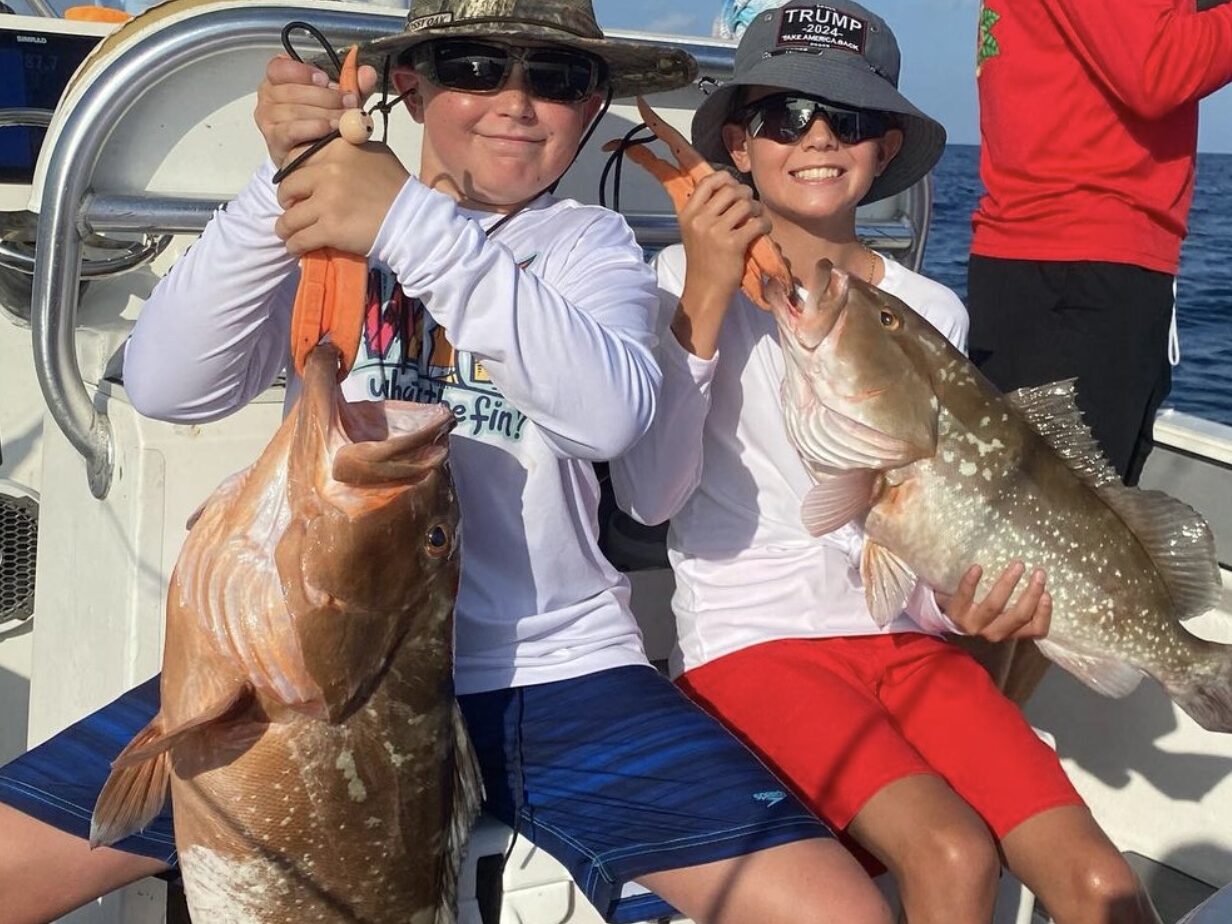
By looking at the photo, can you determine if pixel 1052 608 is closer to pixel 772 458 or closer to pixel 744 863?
pixel 772 458

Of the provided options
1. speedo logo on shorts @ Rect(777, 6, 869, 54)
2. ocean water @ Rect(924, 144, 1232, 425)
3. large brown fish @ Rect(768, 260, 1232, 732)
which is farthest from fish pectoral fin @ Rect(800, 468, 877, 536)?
ocean water @ Rect(924, 144, 1232, 425)

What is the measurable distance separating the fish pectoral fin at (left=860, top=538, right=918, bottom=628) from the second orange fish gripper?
1.26 m

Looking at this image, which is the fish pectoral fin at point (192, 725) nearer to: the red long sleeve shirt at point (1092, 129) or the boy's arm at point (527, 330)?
the boy's arm at point (527, 330)

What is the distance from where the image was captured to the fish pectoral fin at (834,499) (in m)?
2.59

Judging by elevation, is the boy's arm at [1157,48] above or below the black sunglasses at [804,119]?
above

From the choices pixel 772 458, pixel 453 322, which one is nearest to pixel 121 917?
pixel 453 322

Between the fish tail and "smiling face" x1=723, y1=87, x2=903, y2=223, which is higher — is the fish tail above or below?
below

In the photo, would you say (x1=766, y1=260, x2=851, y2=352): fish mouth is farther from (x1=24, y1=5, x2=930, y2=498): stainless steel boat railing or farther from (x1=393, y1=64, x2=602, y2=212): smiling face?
(x1=24, y1=5, x2=930, y2=498): stainless steel boat railing

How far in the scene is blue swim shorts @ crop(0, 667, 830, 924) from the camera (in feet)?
7.16

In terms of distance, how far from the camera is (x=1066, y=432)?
2820 millimetres

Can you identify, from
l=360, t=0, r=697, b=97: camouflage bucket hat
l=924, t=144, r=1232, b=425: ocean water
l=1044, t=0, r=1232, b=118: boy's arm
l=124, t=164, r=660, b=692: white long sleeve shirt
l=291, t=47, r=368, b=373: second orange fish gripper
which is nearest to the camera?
l=291, t=47, r=368, b=373: second orange fish gripper

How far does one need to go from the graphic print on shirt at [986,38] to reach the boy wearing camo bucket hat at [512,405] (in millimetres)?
1498

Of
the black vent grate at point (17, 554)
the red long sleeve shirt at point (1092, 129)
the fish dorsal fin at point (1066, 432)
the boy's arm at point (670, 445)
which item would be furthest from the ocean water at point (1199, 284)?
the black vent grate at point (17, 554)

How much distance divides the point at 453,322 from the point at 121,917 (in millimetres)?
1474
